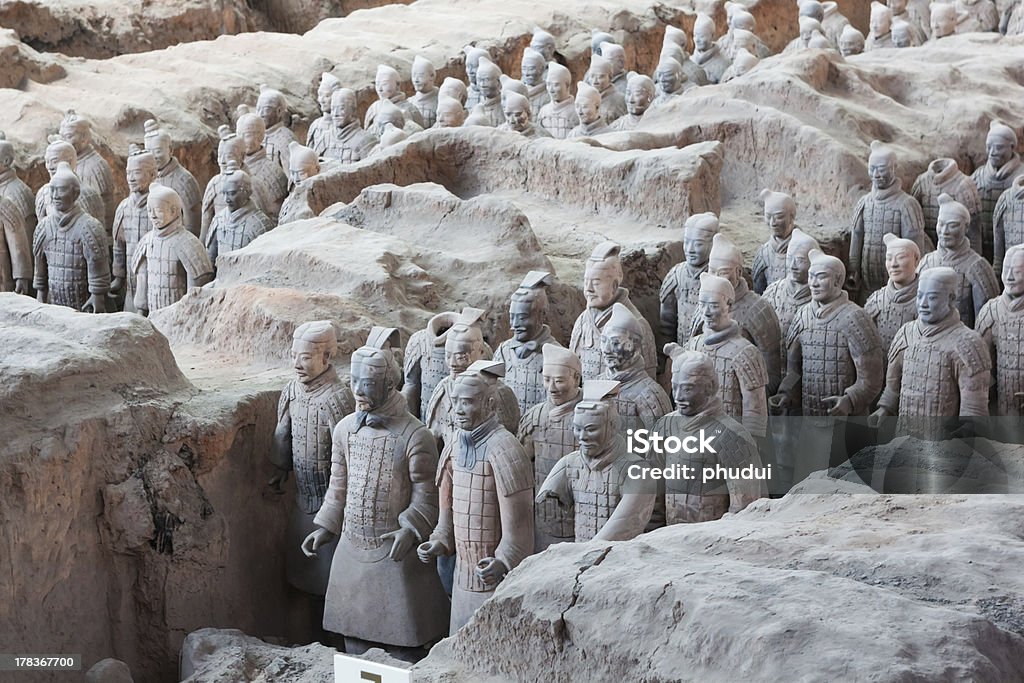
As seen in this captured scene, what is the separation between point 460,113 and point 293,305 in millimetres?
4068

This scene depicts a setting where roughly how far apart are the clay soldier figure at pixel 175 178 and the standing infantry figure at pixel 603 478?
4973 mm

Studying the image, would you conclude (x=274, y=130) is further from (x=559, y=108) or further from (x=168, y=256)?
(x=168, y=256)

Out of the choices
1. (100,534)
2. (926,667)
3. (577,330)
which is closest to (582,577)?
(926,667)

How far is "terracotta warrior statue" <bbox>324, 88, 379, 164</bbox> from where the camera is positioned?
1075 centimetres

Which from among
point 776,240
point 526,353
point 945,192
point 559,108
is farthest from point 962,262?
point 559,108

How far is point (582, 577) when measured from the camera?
141 inches

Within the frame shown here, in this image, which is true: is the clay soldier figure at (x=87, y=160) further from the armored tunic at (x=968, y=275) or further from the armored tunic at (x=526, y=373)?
the armored tunic at (x=968, y=275)

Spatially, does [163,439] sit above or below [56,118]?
below

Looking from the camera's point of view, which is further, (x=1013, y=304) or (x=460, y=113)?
(x=460, y=113)

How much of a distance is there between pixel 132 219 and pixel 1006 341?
4892 mm

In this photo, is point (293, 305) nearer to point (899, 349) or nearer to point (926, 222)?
point (899, 349)

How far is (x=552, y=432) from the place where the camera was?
234 inches

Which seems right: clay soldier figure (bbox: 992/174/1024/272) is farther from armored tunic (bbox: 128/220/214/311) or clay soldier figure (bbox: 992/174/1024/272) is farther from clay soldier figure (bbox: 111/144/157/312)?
clay soldier figure (bbox: 111/144/157/312)

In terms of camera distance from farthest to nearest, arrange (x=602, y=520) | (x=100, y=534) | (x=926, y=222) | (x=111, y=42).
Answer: (x=111, y=42)
(x=926, y=222)
(x=100, y=534)
(x=602, y=520)
